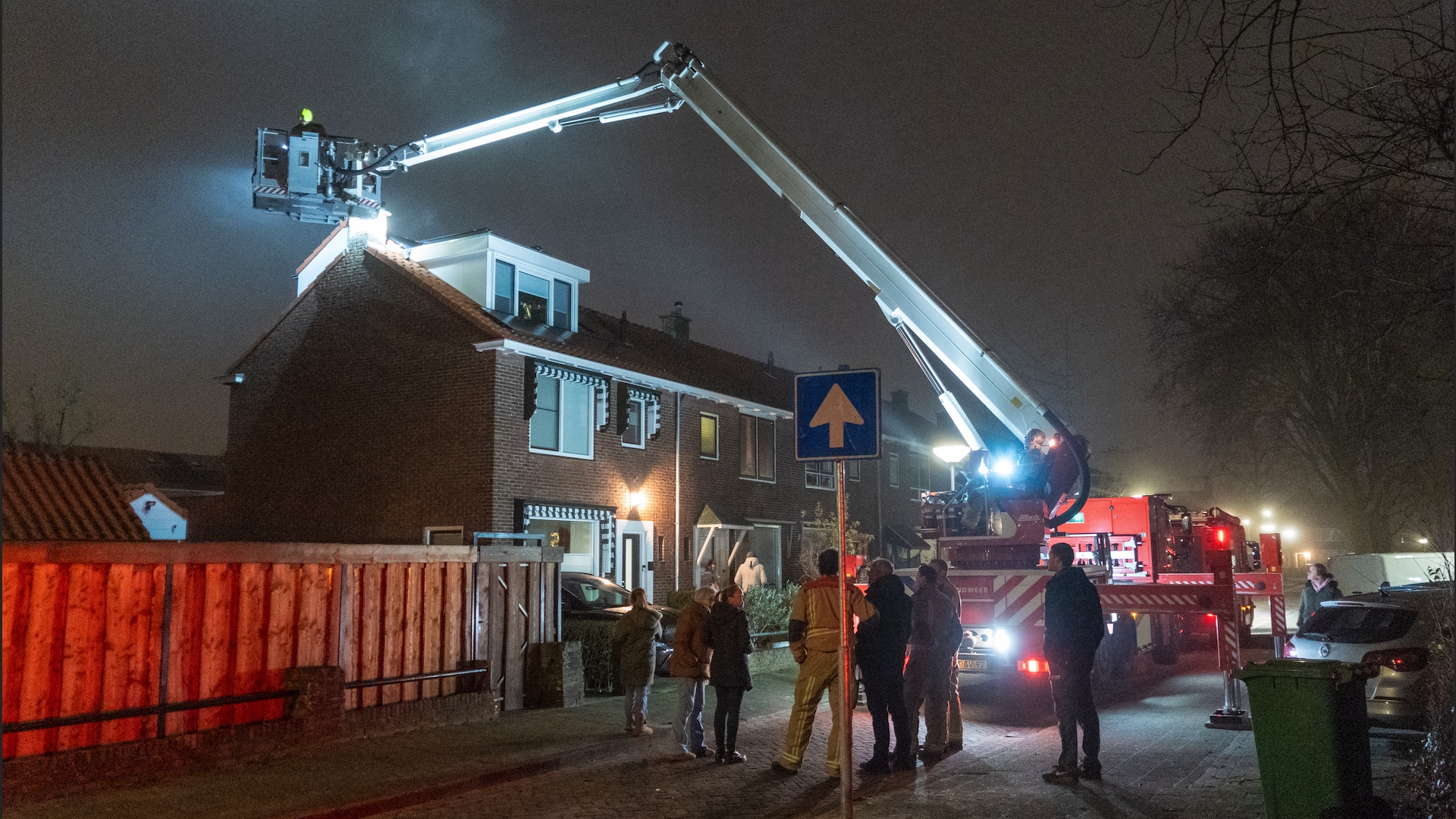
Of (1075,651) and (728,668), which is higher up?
(1075,651)

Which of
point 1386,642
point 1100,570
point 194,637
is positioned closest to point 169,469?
point 194,637

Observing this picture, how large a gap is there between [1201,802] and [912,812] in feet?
6.72

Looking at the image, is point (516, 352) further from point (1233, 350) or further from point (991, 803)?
point (1233, 350)

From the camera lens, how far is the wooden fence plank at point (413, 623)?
10945mm

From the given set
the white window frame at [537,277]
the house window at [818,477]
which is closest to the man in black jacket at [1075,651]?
the white window frame at [537,277]

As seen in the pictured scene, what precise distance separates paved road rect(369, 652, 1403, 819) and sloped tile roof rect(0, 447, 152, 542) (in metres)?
5.81

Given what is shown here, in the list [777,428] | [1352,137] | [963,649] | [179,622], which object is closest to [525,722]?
[179,622]

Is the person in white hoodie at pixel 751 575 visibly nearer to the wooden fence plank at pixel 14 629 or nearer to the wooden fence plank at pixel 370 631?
the wooden fence plank at pixel 370 631

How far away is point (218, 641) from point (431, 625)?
8.06ft

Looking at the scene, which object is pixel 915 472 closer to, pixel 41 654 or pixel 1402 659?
pixel 1402 659

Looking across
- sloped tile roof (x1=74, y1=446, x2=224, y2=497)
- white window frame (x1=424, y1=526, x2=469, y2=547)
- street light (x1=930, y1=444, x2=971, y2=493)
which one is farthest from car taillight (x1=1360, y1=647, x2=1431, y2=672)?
sloped tile roof (x1=74, y1=446, x2=224, y2=497)

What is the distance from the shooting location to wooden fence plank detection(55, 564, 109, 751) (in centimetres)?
805

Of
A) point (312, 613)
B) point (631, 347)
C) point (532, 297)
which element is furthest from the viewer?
point (631, 347)

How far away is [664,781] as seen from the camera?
28.6ft
